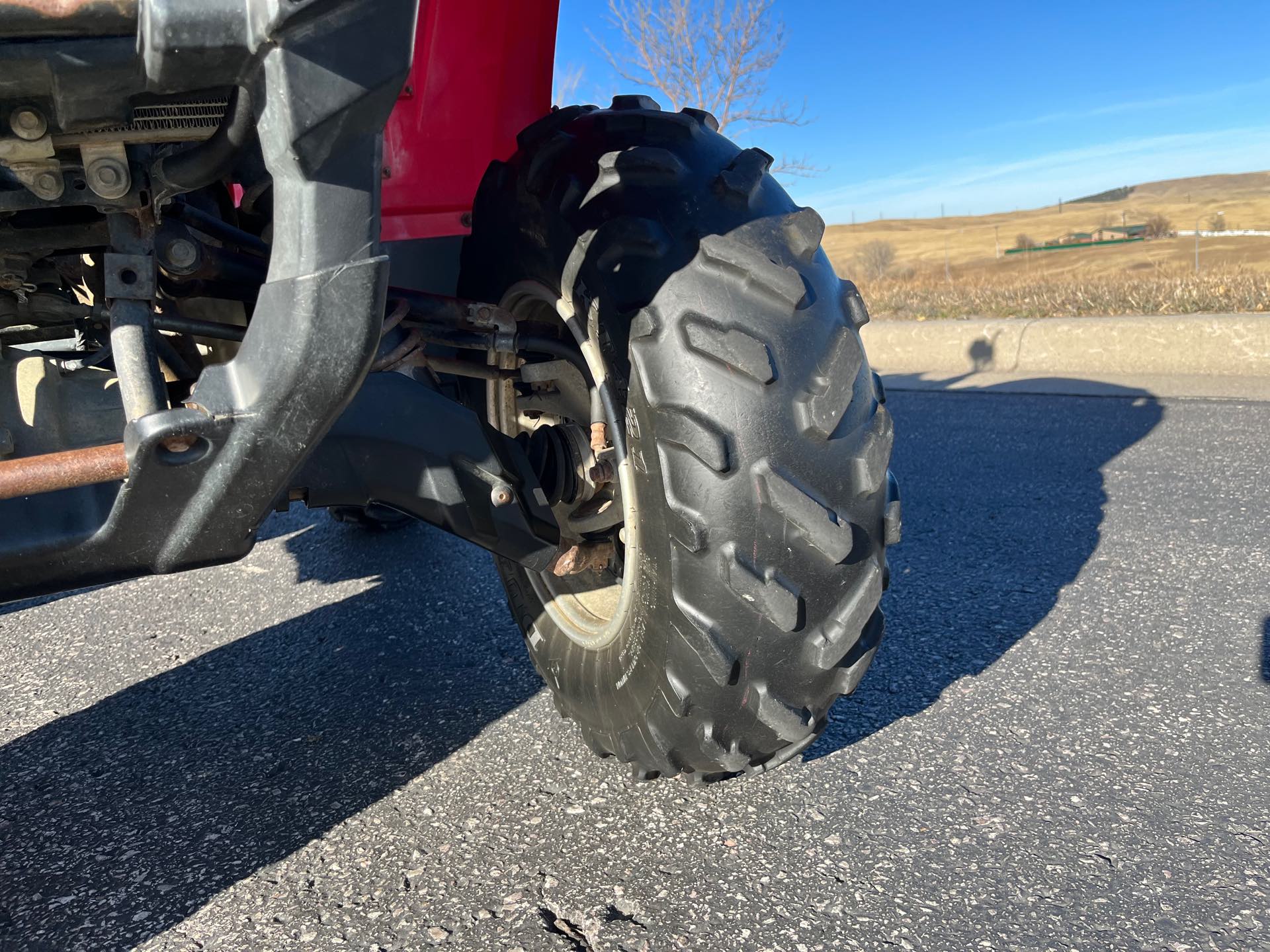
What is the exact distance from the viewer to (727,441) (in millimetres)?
1713

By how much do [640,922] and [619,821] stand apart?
1.06ft

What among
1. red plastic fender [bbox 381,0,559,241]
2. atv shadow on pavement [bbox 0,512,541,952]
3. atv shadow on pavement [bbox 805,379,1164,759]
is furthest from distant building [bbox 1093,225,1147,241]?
atv shadow on pavement [bbox 0,512,541,952]

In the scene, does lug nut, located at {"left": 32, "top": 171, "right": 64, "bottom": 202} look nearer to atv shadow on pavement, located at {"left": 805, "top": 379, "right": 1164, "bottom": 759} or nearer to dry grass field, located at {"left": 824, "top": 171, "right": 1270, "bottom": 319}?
atv shadow on pavement, located at {"left": 805, "top": 379, "right": 1164, "bottom": 759}

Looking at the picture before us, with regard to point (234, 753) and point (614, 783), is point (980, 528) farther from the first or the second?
point (234, 753)

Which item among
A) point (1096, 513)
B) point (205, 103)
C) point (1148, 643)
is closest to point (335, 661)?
point (205, 103)

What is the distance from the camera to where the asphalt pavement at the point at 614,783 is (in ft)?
5.71

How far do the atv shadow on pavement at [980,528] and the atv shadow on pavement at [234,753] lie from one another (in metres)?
1.03

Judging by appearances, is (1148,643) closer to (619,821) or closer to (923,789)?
A: (923,789)

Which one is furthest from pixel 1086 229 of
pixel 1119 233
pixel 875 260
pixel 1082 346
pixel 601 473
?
pixel 601 473

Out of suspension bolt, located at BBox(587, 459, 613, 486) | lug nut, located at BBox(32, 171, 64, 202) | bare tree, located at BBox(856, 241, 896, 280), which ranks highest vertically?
lug nut, located at BBox(32, 171, 64, 202)

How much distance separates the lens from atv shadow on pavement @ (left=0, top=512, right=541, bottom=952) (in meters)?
1.91

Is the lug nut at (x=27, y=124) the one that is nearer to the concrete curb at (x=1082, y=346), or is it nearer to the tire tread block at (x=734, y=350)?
the tire tread block at (x=734, y=350)

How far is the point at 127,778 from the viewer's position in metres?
2.33

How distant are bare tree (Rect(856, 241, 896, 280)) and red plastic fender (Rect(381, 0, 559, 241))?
1276 inches
